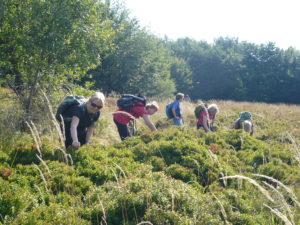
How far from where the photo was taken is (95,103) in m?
5.26

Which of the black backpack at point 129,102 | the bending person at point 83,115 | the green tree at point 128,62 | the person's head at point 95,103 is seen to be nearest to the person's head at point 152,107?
the black backpack at point 129,102

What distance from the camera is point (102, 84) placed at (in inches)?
933

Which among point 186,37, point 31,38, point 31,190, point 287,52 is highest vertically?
point 186,37

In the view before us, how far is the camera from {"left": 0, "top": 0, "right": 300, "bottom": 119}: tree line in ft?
26.9

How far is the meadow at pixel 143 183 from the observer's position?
10.9ft

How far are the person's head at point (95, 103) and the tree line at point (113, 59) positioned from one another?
3.53m

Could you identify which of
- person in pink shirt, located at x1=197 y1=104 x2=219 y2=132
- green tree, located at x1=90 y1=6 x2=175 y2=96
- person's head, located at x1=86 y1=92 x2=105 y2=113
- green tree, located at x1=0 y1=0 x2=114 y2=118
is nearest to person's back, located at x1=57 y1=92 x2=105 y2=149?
person's head, located at x1=86 y1=92 x2=105 y2=113

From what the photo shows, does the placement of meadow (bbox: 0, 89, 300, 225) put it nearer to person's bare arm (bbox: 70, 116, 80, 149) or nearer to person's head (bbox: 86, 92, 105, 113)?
person's bare arm (bbox: 70, 116, 80, 149)

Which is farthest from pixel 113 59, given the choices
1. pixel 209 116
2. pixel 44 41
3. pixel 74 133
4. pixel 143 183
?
pixel 143 183

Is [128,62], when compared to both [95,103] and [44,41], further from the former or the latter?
[95,103]

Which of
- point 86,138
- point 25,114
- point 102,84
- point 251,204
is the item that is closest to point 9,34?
point 25,114

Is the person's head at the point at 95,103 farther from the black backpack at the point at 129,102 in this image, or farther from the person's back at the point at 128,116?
the black backpack at the point at 129,102

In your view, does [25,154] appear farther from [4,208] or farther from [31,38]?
A: [31,38]

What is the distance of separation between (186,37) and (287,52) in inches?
921
